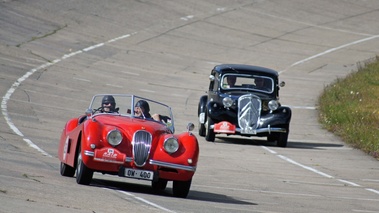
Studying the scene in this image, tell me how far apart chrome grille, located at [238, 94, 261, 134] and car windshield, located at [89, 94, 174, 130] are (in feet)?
28.7

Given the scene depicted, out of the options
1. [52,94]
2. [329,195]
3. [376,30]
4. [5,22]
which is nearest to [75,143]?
[329,195]

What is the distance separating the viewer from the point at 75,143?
14.6m

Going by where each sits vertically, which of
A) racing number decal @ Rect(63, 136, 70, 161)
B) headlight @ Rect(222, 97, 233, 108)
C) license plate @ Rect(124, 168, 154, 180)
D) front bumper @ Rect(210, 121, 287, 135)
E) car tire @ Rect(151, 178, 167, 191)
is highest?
headlight @ Rect(222, 97, 233, 108)

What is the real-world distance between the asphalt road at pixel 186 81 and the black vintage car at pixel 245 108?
17.4 inches

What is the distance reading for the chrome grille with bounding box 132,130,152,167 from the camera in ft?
45.4

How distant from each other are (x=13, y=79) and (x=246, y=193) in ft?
59.1

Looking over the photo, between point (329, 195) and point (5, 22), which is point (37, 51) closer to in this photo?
point (5, 22)

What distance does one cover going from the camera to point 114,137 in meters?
Answer: 13.9

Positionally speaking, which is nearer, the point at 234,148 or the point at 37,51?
the point at 234,148

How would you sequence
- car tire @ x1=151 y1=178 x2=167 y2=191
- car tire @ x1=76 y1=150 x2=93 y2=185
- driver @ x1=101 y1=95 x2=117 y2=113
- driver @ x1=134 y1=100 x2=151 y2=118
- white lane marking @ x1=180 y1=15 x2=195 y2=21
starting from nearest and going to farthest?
car tire @ x1=76 y1=150 x2=93 y2=185, car tire @ x1=151 y1=178 x2=167 y2=191, driver @ x1=134 y1=100 x2=151 y2=118, driver @ x1=101 y1=95 x2=117 y2=113, white lane marking @ x1=180 y1=15 x2=195 y2=21

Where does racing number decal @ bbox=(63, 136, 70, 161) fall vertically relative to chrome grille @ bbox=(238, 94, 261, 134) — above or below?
below

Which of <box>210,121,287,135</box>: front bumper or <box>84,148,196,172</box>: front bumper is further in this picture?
<box>210,121,287,135</box>: front bumper

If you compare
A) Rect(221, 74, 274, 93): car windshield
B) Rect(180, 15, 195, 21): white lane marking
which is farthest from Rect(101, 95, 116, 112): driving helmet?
Rect(180, 15, 195, 21): white lane marking

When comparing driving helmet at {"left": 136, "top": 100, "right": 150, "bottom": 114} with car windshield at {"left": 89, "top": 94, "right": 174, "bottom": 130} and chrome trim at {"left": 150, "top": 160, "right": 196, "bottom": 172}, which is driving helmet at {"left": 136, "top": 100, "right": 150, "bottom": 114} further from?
chrome trim at {"left": 150, "top": 160, "right": 196, "bottom": 172}
